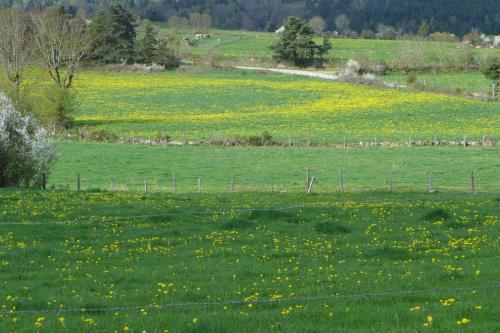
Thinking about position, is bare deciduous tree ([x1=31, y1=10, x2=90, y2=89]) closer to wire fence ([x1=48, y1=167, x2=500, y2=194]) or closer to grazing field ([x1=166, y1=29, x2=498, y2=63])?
wire fence ([x1=48, y1=167, x2=500, y2=194])

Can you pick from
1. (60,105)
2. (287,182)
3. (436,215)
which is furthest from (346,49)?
(436,215)

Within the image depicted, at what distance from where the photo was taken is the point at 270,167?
56.8 metres

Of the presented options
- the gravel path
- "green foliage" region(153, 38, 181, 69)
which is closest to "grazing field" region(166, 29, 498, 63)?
the gravel path

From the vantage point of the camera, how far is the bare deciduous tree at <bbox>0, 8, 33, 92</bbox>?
85750mm

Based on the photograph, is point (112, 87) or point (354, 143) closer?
point (354, 143)

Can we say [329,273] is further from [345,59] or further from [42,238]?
[345,59]

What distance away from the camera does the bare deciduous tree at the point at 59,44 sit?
96.2 m

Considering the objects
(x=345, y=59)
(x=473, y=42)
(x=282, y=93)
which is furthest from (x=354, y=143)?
(x=473, y=42)

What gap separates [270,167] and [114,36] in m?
85.3

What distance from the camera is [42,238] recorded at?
919 inches

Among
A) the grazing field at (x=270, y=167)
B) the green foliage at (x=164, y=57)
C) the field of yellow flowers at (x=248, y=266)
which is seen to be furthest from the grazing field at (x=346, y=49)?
the field of yellow flowers at (x=248, y=266)

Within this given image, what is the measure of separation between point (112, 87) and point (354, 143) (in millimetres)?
54626

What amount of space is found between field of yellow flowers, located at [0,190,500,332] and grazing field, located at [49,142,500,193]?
15.9 meters

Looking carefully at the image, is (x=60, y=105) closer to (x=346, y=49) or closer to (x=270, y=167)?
(x=270, y=167)
